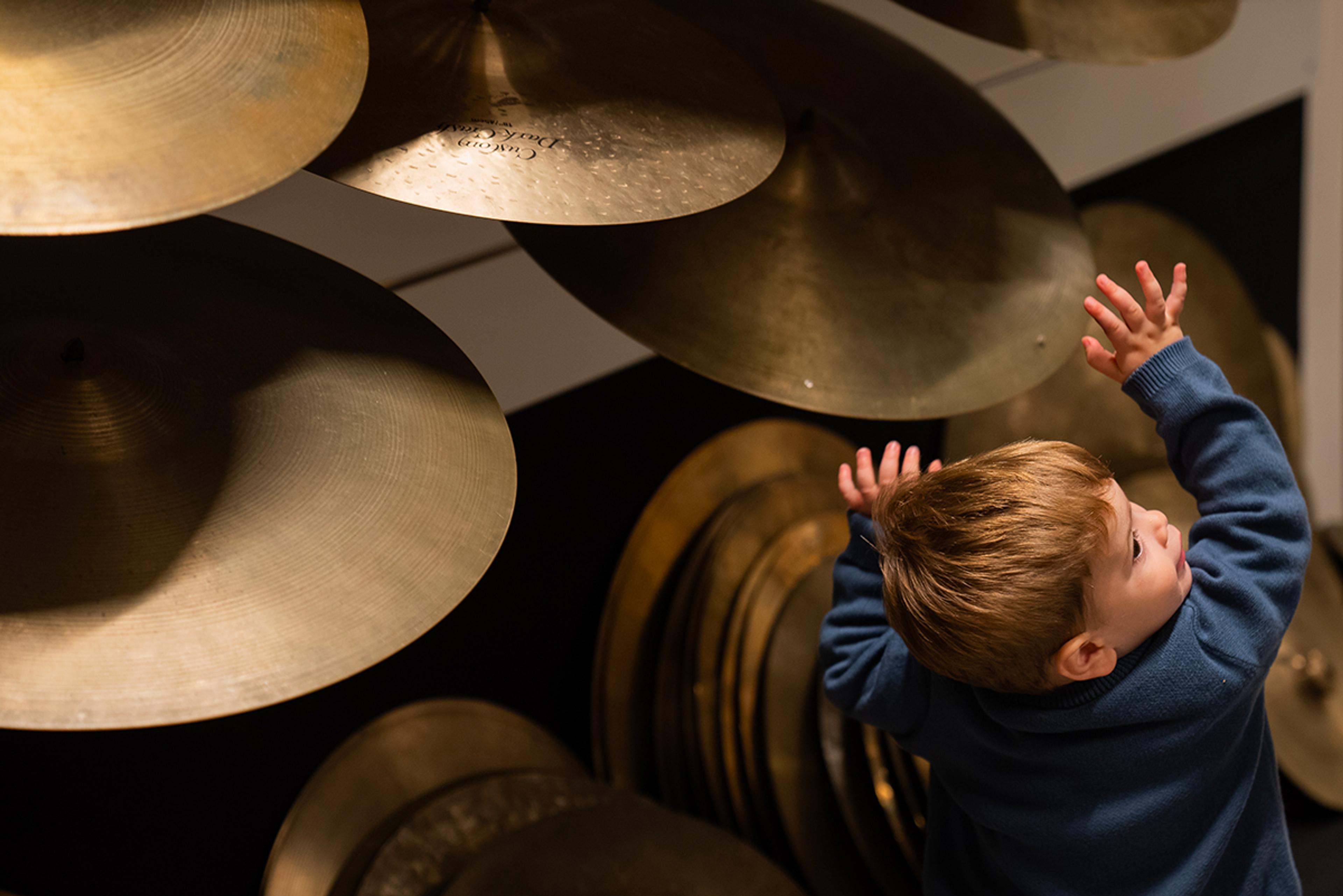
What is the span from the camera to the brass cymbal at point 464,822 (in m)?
0.97

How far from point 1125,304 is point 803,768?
0.64 meters

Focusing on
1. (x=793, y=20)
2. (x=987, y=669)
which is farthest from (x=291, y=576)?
(x=793, y=20)

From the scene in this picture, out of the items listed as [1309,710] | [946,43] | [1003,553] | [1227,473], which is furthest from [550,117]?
[1309,710]

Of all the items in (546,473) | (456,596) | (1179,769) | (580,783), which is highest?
(456,596)

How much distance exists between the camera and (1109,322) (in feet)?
2.33

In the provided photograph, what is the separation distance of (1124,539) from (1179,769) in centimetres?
19

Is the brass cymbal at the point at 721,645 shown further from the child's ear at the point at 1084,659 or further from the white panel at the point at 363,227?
the child's ear at the point at 1084,659

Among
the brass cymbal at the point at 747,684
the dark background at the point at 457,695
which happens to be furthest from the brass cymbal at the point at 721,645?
the dark background at the point at 457,695

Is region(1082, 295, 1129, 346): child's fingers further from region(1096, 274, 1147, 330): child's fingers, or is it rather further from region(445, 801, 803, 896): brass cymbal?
region(445, 801, 803, 896): brass cymbal

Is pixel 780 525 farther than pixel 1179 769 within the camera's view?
Yes

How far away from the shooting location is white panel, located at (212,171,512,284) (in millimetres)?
912

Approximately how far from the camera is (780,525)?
1.27 meters

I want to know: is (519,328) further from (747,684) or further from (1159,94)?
(1159,94)

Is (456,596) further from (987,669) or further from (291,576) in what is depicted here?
(987,669)
